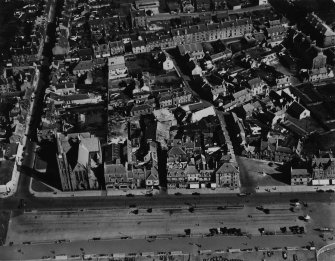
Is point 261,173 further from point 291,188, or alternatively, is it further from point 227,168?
point 227,168

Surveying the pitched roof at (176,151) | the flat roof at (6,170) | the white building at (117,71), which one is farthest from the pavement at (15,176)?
the white building at (117,71)

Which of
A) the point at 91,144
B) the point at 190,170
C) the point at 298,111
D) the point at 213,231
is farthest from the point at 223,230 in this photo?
the point at 298,111

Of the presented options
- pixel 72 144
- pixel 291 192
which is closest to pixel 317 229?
pixel 291 192

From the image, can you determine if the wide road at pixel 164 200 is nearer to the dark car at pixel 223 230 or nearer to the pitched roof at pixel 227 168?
the pitched roof at pixel 227 168

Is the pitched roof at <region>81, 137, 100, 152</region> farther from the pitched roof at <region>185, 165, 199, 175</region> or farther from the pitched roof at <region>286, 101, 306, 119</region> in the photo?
the pitched roof at <region>286, 101, 306, 119</region>

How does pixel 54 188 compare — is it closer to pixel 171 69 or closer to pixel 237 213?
pixel 237 213

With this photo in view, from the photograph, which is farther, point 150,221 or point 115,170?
point 115,170
